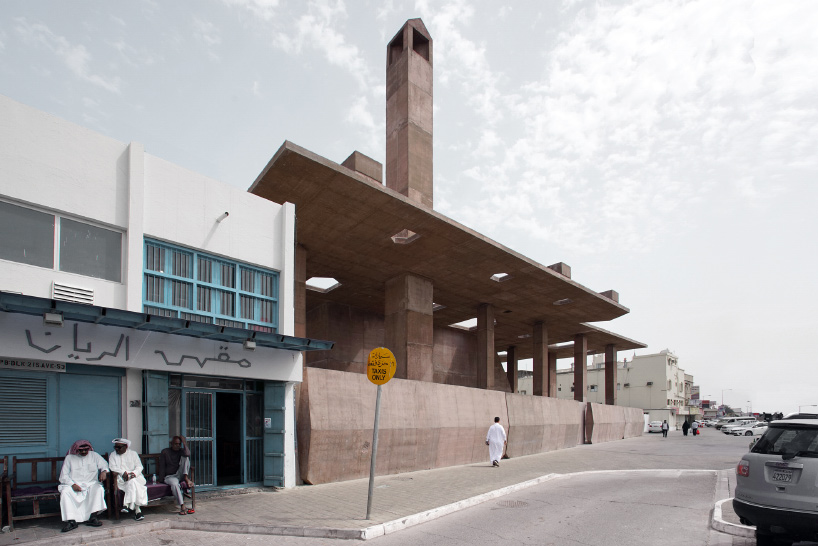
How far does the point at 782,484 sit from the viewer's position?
6.71 metres

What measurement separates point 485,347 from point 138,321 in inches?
1026

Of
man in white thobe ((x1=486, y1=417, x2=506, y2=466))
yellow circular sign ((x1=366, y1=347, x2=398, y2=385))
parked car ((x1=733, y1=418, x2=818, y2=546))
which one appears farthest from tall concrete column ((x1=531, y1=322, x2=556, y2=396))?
parked car ((x1=733, y1=418, x2=818, y2=546))

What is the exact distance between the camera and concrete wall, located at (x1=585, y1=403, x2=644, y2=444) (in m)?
35.7

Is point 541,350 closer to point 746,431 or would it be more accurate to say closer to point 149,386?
point 746,431

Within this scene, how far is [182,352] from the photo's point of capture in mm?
10922

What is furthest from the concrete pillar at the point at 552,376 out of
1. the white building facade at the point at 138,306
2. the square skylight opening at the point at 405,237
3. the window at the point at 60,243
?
the window at the point at 60,243

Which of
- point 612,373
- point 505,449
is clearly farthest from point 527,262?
point 612,373

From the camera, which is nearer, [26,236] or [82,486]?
[82,486]

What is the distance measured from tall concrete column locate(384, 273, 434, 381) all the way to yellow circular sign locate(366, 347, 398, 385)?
54.7 ft

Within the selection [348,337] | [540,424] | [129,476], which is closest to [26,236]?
[129,476]

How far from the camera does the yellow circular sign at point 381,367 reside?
936 centimetres

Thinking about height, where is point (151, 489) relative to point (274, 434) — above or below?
below

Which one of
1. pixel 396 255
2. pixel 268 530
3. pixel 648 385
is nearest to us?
pixel 268 530

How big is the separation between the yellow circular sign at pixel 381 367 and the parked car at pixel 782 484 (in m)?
5.09
